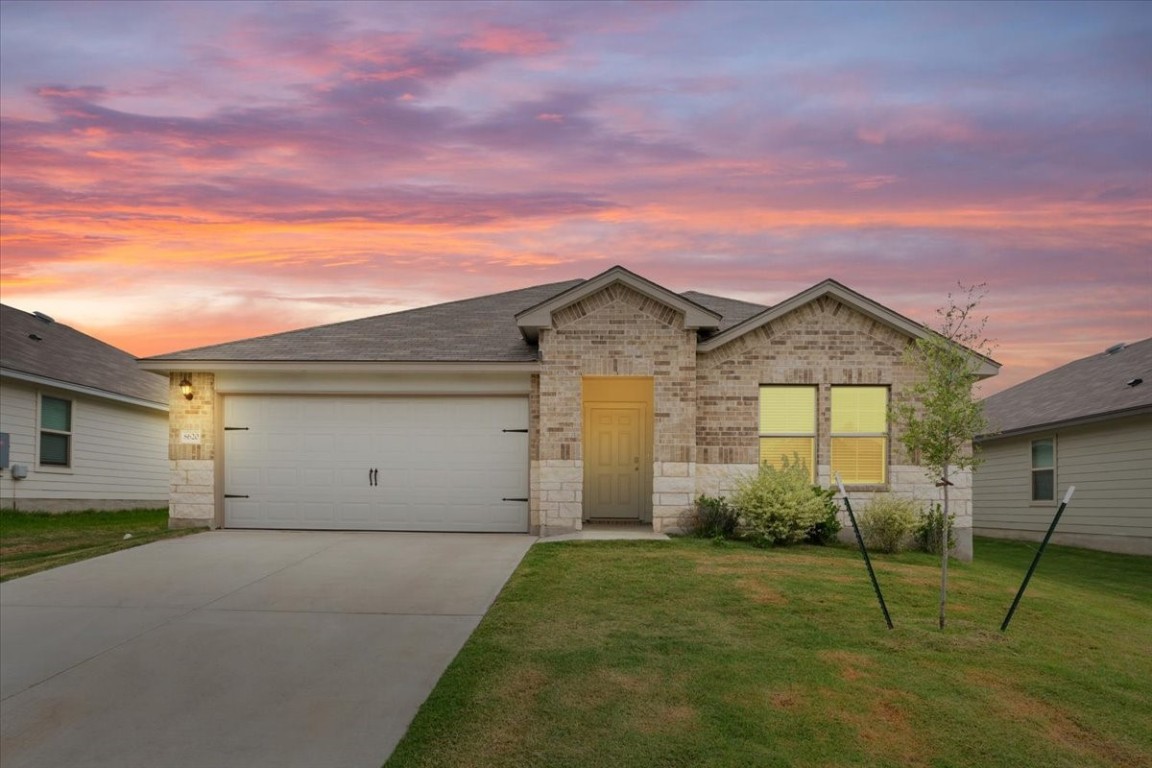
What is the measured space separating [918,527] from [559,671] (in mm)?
10263

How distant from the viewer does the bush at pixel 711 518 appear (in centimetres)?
1680

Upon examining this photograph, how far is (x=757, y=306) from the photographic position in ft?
75.8

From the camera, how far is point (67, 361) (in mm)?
25172

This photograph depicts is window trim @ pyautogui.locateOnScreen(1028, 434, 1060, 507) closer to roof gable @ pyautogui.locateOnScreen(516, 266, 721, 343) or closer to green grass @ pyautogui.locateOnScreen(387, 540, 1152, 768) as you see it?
green grass @ pyautogui.locateOnScreen(387, 540, 1152, 768)

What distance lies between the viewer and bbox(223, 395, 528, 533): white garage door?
57.6 ft

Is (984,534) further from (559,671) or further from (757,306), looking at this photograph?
(559,671)

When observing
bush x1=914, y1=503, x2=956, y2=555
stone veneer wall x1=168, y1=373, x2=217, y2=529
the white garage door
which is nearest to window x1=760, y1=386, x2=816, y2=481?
bush x1=914, y1=503, x2=956, y2=555

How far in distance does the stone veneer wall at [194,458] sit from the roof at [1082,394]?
15.2m

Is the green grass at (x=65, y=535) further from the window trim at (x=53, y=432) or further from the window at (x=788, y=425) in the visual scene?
the window at (x=788, y=425)

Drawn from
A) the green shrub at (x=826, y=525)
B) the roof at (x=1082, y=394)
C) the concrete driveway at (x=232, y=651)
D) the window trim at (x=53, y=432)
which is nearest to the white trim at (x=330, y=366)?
the concrete driveway at (x=232, y=651)

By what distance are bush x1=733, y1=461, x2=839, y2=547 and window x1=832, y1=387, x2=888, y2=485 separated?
2.73ft

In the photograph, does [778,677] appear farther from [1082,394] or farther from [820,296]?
[1082,394]

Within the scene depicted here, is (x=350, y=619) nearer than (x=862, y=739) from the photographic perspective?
No

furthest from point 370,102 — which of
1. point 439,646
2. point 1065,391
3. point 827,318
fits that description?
point 1065,391
